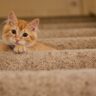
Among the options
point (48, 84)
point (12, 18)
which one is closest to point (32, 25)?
point (12, 18)

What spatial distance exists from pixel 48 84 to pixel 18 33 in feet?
1.86

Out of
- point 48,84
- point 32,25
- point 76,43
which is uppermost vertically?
point 32,25

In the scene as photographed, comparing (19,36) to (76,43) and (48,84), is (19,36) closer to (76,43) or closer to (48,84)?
(76,43)

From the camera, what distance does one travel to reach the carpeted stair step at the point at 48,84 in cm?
79

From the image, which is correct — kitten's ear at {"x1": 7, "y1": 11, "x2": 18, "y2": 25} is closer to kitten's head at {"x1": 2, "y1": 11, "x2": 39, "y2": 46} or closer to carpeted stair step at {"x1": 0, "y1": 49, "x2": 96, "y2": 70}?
kitten's head at {"x1": 2, "y1": 11, "x2": 39, "y2": 46}

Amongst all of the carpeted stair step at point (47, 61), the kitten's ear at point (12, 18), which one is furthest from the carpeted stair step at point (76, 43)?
the carpeted stair step at point (47, 61)

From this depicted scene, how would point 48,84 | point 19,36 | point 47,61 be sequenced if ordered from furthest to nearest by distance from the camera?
point 19,36 → point 47,61 → point 48,84

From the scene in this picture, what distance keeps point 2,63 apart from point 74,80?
0.38 metres

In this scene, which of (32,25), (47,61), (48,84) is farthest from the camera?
(32,25)

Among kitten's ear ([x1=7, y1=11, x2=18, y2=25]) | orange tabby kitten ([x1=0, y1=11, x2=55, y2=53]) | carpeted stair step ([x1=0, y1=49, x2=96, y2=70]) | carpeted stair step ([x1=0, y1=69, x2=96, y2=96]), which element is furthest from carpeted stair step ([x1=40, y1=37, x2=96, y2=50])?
carpeted stair step ([x1=0, y1=69, x2=96, y2=96])

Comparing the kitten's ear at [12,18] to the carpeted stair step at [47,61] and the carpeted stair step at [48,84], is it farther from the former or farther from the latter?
the carpeted stair step at [48,84]

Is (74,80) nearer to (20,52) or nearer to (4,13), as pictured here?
(20,52)

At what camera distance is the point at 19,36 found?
51.4 inches

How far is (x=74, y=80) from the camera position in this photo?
2.67ft
